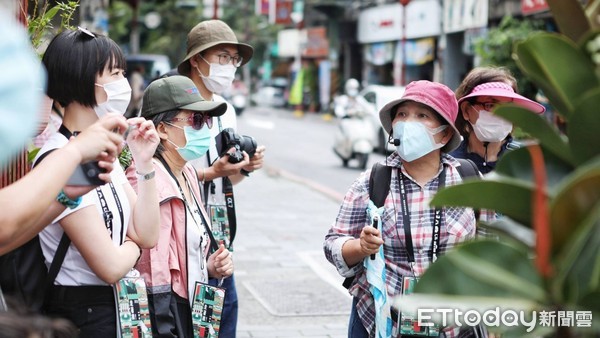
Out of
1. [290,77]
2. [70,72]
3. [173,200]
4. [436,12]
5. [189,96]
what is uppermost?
[70,72]

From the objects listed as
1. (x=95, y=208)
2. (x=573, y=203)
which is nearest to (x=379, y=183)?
(x=95, y=208)

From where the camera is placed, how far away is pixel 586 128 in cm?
156

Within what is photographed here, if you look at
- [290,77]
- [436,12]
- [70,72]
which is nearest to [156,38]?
[290,77]

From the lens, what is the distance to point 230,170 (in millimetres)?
4594

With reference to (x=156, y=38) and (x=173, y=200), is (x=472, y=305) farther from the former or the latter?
(x=156, y=38)

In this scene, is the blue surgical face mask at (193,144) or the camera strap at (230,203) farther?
the camera strap at (230,203)

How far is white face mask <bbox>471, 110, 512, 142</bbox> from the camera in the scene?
4391 mm

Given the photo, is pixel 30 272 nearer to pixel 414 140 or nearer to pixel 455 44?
pixel 414 140

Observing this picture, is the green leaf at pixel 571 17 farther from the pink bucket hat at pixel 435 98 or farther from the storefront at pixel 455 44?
the storefront at pixel 455 44

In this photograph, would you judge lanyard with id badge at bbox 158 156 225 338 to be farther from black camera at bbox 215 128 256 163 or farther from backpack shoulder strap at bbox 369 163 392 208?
black camera at bbox 215 128 256 163

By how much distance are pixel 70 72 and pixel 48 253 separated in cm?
63

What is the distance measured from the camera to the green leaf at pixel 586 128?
4.96 feet

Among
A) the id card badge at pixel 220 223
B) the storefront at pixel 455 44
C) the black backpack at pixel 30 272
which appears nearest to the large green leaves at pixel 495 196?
the black backpack at pixel 30 272

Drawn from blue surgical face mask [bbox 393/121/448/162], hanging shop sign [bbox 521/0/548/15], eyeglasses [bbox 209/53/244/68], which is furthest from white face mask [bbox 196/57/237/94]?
hanging shop sign [bbox 521/0/548/15]
